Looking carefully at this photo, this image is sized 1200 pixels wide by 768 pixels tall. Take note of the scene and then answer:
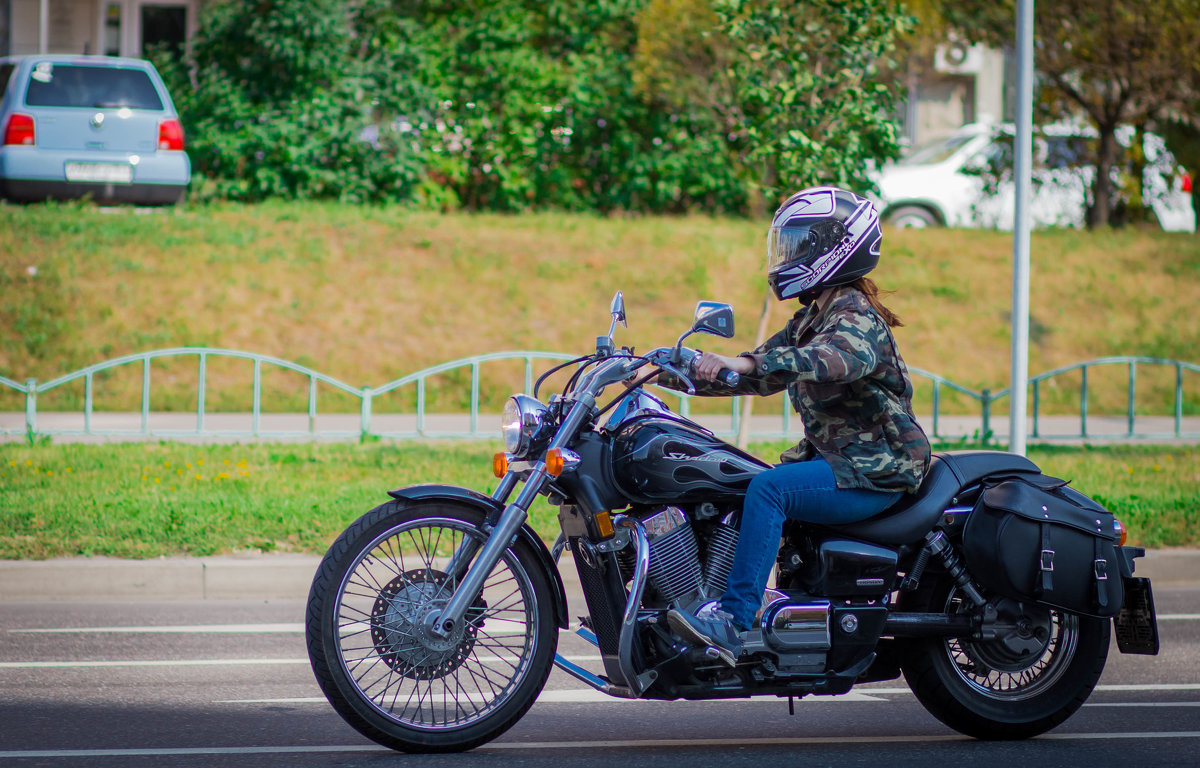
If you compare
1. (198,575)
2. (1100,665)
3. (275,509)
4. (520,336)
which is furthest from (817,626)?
(520,336)

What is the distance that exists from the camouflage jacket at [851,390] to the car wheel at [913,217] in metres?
15.9

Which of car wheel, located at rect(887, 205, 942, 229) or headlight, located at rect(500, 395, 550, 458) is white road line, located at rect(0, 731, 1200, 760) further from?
car wheel, located at rect(887, 205, 942, 229)

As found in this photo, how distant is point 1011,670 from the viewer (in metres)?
4.99

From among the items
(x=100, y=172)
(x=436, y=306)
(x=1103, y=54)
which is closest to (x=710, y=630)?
(x=436, y=306)

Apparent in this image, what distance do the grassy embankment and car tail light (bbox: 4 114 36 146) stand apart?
78 cm

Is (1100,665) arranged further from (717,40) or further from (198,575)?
(717,40)

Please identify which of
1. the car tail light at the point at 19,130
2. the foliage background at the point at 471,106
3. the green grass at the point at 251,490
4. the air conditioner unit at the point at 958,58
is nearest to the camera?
the green grass at the point at 251,490

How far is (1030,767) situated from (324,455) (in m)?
6.81

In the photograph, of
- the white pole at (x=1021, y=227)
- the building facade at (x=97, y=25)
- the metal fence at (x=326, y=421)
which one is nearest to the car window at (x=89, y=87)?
the metal fence at (x=326, y=421)

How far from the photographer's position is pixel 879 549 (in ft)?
15.5

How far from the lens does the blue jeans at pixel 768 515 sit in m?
4.54

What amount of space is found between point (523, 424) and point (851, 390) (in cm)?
107

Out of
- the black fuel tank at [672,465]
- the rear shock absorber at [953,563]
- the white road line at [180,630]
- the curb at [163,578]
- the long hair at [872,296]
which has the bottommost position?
the white road line at [180,630]

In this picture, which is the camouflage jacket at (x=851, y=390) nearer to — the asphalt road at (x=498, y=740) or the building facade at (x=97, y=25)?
the asphalt road at (x=498, y=740)
